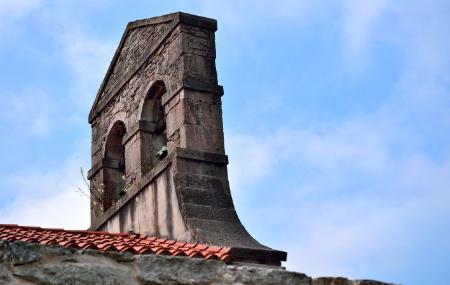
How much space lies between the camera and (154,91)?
30.5 ft

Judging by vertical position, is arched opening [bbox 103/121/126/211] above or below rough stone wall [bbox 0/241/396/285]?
above

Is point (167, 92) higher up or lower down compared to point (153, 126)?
higher up

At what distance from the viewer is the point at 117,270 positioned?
145 inches

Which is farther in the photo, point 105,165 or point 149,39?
point 105,165

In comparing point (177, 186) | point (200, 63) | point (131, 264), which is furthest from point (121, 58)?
point (131, 264)

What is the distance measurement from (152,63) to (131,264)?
5.82 meters

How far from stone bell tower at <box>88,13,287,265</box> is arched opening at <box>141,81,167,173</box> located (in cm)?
1

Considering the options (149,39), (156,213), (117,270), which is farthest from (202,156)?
(117,270)

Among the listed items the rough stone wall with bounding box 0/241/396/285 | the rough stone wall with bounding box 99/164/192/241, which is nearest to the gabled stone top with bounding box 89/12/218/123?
the rough stone wall with bounding box 99/164/192/241

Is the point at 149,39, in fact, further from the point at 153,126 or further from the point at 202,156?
the point at 202,156

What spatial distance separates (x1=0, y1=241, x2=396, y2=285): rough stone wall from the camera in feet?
11.6

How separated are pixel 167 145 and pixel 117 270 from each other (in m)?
5.09

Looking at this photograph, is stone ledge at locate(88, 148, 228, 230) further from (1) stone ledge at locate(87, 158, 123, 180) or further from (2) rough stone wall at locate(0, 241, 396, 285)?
(2) rough stone wall at locate(0, 241, 396, 285)

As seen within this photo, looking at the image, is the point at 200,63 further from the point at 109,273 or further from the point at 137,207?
the point at 109,273
